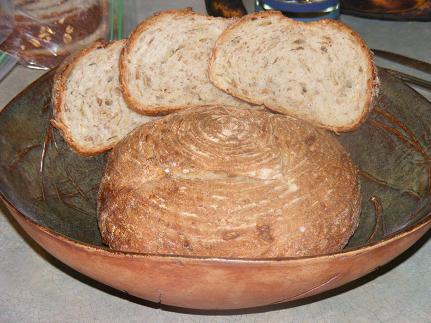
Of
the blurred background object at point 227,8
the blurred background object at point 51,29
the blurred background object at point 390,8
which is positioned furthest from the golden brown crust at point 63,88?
the blurred background object at point 390,8

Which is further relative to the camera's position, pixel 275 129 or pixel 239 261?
pixel 275 129

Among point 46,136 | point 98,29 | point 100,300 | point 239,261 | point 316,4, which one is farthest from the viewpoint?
point 98,29

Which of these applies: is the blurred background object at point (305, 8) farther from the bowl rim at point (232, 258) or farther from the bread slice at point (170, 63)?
the bowl rim at point (232, 258)

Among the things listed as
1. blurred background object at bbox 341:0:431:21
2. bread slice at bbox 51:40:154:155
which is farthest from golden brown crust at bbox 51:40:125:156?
blurred background object at bbox 341:0:431:21

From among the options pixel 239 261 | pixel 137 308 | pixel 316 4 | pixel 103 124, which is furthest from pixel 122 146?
pixel 316 4

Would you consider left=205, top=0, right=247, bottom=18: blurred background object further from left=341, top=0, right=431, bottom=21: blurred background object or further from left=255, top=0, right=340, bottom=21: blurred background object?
left=341, top=0, right=431, bottom=21: blurred background object

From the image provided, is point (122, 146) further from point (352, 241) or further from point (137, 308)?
point (352, 241)
